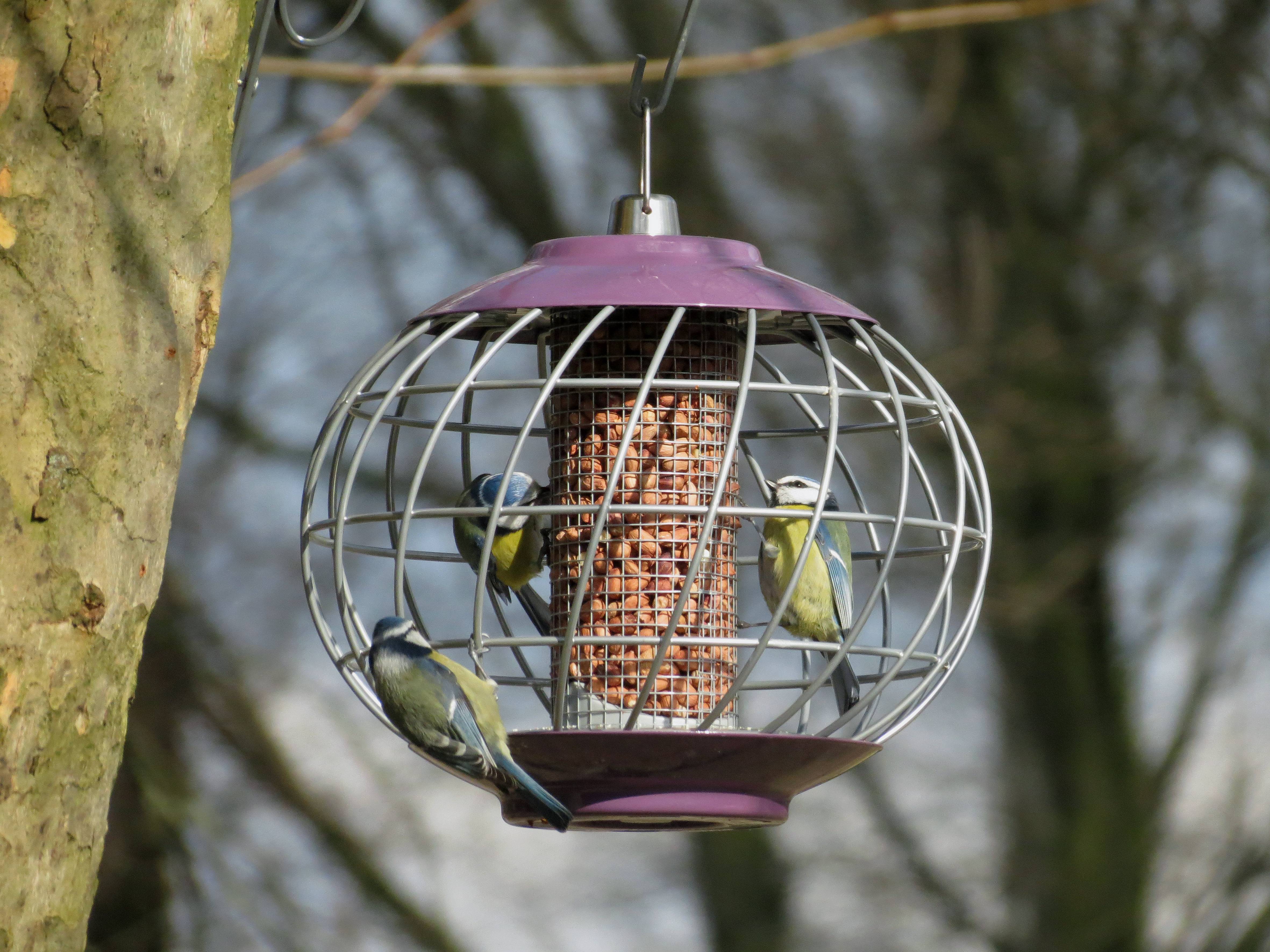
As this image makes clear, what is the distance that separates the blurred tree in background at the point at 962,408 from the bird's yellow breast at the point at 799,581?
4.72 metres

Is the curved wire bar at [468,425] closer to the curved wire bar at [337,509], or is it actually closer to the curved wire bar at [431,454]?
the curved wire bar at [337,509]

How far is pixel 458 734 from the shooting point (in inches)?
114

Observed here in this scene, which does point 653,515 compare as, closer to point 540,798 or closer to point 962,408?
point 540,798

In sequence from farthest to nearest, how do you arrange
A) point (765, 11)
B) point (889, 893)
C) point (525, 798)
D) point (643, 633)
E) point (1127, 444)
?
point (889, 893)
point (765, 11)
point (1127, 444)
point (643, 633)
point (525, 798)

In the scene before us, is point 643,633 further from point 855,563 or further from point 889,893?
point 889,893

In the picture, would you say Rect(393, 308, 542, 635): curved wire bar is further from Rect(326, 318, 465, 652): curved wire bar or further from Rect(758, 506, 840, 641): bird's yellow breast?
Rect(758, 506, 840, 641): bird's yellow breast

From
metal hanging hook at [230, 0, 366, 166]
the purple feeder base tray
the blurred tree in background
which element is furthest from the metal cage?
the blurred tree in background

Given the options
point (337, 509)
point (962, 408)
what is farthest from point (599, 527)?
point (962, 408)

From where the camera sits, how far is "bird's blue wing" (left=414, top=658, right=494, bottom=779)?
9.37 feet

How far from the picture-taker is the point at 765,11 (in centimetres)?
887

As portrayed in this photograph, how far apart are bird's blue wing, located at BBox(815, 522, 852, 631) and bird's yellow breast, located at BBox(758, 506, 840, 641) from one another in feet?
0.04

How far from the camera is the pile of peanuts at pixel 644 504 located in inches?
128

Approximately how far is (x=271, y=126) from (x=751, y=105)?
263 centimetres

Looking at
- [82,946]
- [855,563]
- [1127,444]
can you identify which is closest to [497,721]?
[82,946]
